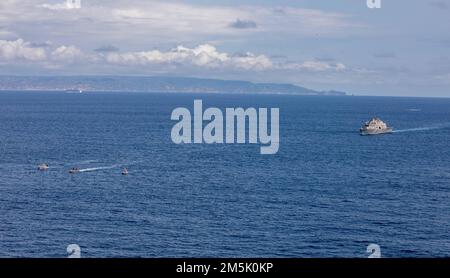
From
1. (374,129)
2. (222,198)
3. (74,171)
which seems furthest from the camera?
(374,129)

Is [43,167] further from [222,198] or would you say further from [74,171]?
[222,198]

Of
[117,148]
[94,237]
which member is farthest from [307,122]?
[94,237]

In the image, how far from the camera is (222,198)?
76000mm

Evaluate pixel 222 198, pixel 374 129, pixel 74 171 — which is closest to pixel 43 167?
pixel 74 171

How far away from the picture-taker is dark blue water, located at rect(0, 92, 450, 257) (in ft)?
187

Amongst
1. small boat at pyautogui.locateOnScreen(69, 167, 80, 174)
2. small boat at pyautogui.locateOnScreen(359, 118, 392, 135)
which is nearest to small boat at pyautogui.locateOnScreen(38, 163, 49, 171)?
small boat at pyautogui.locateOnScreen(69, 167, 80, 174)

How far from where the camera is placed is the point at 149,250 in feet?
180

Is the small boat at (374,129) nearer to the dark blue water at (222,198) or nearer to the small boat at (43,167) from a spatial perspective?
the dark blue water at (222,198)

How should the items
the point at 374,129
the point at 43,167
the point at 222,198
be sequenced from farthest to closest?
the point at 374,129 → the point at 43,167 → the point at 222,198

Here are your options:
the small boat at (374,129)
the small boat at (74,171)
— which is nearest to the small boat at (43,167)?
the small boat at (74,171)

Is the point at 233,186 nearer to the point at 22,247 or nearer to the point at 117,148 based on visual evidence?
the point at 22,247

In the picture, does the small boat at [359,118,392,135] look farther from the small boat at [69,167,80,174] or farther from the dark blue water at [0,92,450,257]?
the small boat at [69,167,80,174]

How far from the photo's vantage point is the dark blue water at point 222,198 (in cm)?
5703
